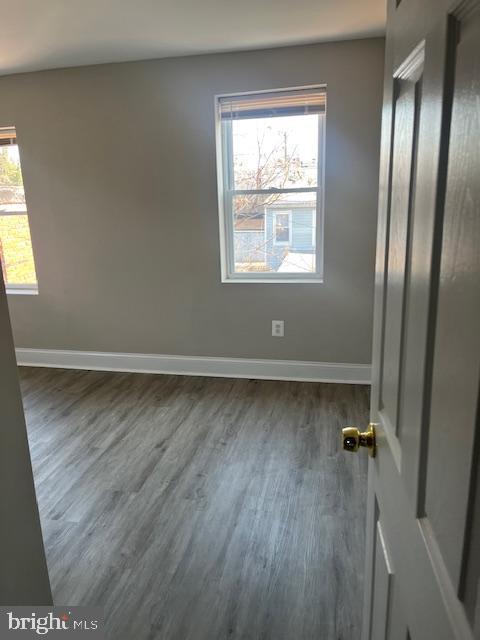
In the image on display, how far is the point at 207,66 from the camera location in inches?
121

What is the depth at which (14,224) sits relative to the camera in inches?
151

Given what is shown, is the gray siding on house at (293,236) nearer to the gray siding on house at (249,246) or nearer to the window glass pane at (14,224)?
the gray siding on house at (249,246)

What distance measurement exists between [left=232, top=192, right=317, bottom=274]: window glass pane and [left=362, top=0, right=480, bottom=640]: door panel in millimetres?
2474

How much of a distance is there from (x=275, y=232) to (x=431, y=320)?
288cm

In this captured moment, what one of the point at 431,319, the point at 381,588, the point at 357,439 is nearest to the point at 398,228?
the point at 431,319

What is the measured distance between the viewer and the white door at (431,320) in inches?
17.7

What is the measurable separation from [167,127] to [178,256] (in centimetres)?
97

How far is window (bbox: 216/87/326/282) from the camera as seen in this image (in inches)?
123

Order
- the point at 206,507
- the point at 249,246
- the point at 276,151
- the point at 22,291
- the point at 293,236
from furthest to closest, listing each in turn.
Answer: the point at 22,291 → the point at 249,246 → the point at 293,236 → the point at 276,151 → the point at 206,507

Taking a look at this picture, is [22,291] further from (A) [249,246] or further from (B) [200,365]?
(A) [249,246]

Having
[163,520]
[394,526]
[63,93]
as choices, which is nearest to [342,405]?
[163,520]

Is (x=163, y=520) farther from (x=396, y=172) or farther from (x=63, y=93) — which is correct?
(x=63, y=93)

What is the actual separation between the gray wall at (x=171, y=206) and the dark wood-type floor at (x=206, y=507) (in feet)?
1.83

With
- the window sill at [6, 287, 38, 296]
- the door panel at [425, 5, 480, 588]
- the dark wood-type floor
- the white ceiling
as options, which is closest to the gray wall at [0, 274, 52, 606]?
the dark wood-type floor
